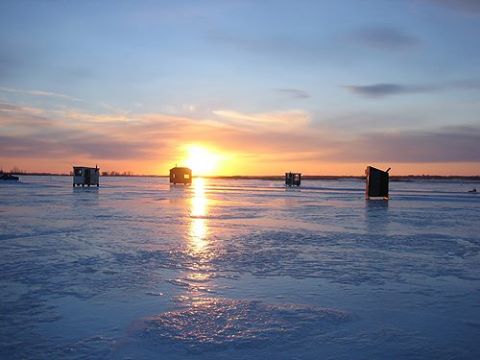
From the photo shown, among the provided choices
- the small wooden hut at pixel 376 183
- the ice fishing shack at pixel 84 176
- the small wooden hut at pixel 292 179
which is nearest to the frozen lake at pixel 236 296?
the small wooden hut at pixel 376 183

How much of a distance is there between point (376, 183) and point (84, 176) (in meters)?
32.0

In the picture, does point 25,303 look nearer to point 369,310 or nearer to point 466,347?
point 369,310

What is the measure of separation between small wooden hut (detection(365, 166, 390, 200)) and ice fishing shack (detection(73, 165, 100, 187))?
103 feet

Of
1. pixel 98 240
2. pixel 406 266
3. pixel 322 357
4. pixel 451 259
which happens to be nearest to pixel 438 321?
pixel 322 357

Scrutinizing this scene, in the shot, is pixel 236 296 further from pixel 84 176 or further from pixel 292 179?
pixel 292 179

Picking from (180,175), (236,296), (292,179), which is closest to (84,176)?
(180,175)

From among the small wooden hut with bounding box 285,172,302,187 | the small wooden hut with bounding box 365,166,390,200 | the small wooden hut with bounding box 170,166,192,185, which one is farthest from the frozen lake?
the small wooden hut with bounding box 170,166,192,185

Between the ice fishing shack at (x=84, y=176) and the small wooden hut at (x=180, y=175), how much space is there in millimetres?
20716

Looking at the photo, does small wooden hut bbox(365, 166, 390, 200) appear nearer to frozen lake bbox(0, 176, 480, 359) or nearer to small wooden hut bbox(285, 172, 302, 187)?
frozen lake bbox(0, 176, 480, 359)

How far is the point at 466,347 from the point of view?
4266 millimetres

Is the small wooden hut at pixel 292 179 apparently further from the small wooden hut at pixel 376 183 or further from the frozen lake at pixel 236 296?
the frozen lake at pixel 236 296

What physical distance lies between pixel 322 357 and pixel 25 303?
366 cm

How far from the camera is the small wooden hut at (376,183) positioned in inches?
1284

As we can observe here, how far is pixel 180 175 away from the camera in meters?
71.5
